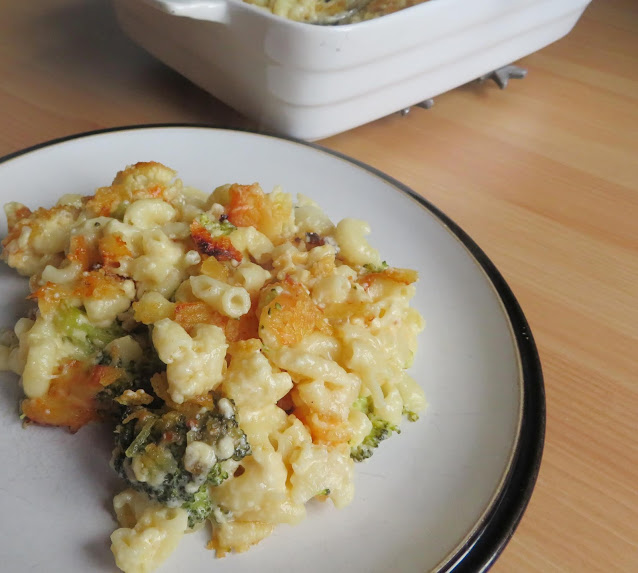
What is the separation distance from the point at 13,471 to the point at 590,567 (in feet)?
2.14

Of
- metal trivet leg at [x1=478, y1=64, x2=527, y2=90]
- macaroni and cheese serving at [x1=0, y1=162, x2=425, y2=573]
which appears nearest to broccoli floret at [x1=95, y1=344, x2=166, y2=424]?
macaroni and cheese serving at [x1=0, y1=162, x2=425, y2=573]

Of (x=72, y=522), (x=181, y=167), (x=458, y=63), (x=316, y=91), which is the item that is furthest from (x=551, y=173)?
(x=72, y=522)

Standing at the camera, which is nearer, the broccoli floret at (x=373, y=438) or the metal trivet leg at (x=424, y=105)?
the broccoli floret at (x=373, y=438)

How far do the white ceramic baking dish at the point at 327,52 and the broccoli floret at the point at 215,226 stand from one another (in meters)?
0.36

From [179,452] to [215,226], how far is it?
32 centimetres

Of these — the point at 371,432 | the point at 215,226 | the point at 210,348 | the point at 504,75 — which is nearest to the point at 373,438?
the point at 371,432

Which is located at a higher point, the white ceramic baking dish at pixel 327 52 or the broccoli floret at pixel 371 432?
the white ceramic baking dish at pixel 327 52

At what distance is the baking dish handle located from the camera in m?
0.98

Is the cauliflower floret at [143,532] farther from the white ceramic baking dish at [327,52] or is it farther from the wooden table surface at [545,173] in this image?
the white ceramic baking dish at [327,52]

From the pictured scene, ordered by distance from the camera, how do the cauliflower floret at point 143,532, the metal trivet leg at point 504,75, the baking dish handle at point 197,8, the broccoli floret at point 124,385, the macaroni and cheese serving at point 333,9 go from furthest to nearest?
the metal trivet leg at point 504,75
the macaroni and cheese serving at point 333,9
the baking dish handle at point 197,8
the broccoli floret at point 124,385
the cauliflower floret at point 143,532

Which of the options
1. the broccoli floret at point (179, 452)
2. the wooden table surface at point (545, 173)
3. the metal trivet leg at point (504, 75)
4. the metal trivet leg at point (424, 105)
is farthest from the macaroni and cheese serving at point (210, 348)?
the metal trivet leg at point (504, 75)

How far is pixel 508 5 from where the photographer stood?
1249mm

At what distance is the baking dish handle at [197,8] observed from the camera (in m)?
0.98

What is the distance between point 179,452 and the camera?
65 cm
